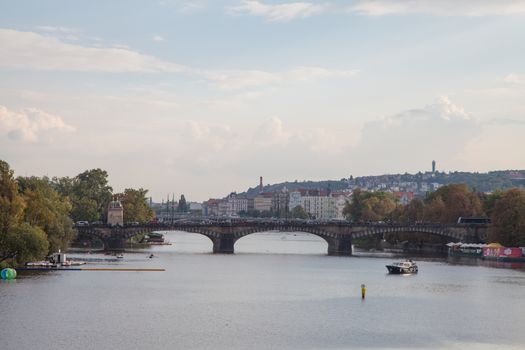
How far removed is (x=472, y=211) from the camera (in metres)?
160

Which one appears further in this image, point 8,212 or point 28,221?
point 28,221

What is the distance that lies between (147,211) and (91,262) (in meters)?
65.8

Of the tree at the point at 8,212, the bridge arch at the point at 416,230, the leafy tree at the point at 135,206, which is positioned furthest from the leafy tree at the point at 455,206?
the tree at the point at 8,212

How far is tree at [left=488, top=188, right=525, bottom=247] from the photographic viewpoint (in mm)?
127438

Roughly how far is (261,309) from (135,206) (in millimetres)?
104579

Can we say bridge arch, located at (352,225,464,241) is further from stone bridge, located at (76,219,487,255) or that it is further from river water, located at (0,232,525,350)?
river water, located at (0,232,525,350)

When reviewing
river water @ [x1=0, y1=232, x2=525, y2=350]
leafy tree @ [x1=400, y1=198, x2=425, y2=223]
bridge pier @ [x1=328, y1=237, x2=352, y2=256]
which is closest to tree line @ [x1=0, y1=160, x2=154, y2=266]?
river water @ [x1=0, y1=232, x2=525, y2=350]

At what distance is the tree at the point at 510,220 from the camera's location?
418ft

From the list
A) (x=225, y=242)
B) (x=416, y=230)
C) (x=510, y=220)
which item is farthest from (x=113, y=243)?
(x=510, y=220)

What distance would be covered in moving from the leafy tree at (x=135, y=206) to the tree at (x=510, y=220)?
209 feet

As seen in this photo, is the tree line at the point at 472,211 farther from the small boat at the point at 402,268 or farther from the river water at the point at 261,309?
the small boat at the point at 402,268

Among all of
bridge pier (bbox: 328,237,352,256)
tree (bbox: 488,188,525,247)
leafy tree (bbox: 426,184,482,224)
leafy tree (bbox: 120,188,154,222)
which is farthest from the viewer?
leafy tree (bbox: 120,188,154,222)

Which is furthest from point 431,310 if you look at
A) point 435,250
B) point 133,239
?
point 133,239

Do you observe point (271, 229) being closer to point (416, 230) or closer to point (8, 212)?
point (416, 230)
